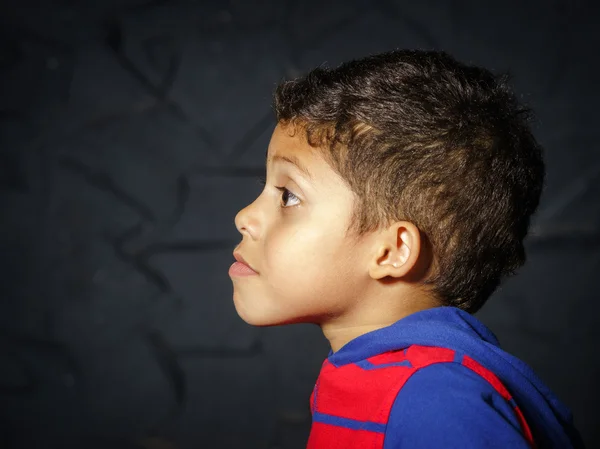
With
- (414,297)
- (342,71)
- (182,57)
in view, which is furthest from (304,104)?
(182,57)

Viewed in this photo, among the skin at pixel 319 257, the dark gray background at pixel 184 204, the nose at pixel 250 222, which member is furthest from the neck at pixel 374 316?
the dark gray background at pixel 184 204

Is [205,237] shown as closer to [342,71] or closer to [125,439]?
[125,439]

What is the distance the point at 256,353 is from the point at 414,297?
0.83 metres

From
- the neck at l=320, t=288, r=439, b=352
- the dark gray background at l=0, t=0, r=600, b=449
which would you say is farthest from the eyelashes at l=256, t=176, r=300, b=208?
the dark gray background at l=0, t=0, r=600, b=449

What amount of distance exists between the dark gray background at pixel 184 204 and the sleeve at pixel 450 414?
0.91 meters

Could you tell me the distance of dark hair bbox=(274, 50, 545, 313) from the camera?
2.19 feet

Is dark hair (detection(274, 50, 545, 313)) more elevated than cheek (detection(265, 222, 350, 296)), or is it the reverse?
dark hair (detection(274, 50, 545, 313))

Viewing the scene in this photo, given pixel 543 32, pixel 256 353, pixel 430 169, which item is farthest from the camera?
pixel 256 353

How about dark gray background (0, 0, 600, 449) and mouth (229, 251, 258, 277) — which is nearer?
mouth (229, 251, 258, 277)

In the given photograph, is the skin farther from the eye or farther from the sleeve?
the sleeve

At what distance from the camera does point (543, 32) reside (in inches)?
53.8

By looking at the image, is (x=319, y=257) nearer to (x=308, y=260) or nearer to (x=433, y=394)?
(x=308, y=260)

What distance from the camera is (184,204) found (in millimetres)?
1426

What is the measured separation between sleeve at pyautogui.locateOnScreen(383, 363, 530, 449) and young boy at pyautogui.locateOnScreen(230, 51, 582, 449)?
54mm
